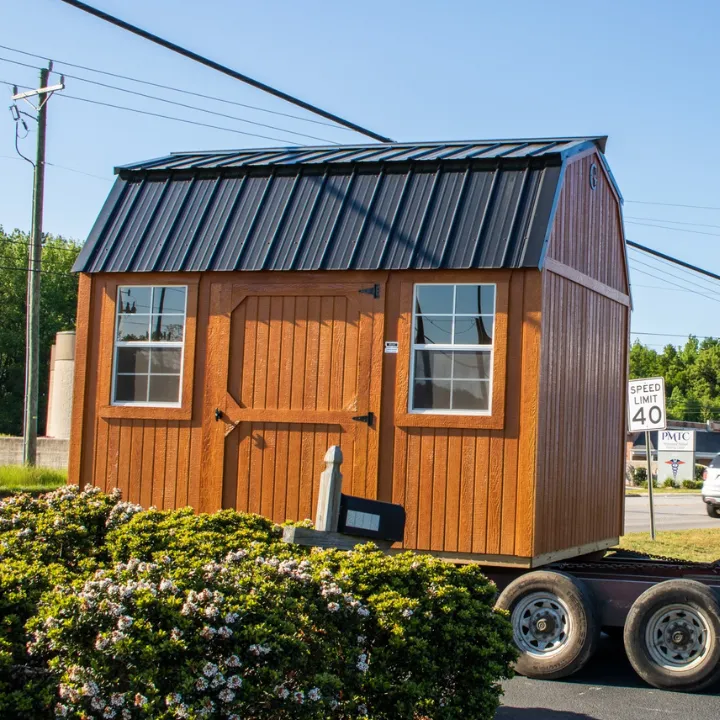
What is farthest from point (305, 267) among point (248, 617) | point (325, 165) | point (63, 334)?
point (63, 334)

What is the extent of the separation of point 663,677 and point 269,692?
4.31m

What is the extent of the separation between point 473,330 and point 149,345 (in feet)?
11.1

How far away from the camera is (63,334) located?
33344 millimetres

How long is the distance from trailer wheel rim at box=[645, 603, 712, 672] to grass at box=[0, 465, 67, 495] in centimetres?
1775

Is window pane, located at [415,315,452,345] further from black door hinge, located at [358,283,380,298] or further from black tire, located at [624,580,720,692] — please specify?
black tire, located at [624,580,720,692]

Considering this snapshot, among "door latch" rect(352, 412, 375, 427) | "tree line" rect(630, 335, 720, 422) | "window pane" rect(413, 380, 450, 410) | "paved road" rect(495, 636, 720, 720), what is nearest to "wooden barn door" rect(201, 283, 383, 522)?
"door latch" rect(352, 412, 375, 427)

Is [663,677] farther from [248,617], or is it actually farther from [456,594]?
[248,617]

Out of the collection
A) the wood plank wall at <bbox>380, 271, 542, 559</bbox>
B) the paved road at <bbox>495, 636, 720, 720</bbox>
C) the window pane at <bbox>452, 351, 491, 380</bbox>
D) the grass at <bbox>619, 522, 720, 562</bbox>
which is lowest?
the paved road at <bbox>495, 636, 720, 720</bbox>

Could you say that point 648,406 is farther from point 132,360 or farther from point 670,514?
point 670,514

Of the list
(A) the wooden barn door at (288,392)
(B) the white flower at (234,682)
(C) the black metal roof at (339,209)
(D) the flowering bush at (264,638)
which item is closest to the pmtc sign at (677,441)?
(C) the black metal roof at (339,209)

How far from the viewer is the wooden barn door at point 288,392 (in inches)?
379

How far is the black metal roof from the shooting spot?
9.41 meters

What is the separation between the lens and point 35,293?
2634 cm

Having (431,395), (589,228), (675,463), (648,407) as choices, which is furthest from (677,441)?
(431,395)
